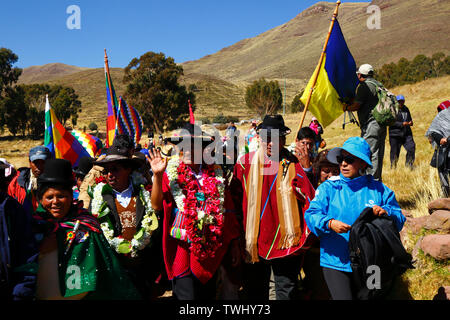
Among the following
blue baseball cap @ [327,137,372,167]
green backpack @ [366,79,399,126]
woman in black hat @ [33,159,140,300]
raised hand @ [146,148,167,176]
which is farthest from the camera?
green backpack @ [366,79,399,126]

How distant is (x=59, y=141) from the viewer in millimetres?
5926

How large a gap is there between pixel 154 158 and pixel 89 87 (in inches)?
3715

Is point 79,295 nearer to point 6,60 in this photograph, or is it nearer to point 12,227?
point 12,227

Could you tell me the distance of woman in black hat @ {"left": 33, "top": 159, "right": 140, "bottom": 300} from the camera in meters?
2.75

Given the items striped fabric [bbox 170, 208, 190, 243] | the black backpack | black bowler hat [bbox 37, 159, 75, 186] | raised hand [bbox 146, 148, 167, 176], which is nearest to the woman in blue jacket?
the black backpack

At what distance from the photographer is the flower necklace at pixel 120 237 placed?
329 cm

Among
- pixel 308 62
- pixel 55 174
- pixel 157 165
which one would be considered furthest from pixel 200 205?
pixel 308 62

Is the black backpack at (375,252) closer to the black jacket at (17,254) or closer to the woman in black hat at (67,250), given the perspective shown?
the woman in black hat at (67,250)

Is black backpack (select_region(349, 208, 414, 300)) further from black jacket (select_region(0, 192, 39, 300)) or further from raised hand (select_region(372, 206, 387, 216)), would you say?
black jacket (select_region(0, 192, 39, 300))

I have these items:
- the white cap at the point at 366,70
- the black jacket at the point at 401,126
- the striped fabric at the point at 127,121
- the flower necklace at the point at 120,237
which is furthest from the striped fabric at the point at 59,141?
the black jacket at the point at 401,126

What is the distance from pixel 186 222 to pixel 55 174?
1154mm

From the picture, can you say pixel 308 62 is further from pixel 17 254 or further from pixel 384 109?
pixel 17 254

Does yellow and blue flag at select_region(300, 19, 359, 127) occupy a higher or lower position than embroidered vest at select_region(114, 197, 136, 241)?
higher

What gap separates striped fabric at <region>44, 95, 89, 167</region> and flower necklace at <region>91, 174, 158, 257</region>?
2.90 m
